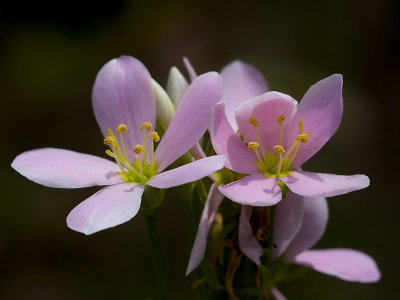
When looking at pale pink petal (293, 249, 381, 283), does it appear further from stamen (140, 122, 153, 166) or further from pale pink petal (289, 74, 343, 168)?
stamen (140, 122, 153, 166)

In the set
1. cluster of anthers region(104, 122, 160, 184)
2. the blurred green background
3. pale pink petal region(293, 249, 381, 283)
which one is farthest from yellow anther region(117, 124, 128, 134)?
the blurred green background

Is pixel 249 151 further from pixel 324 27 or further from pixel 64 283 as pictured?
pixel 324 27

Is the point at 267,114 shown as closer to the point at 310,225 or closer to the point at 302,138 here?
the point at 302,138

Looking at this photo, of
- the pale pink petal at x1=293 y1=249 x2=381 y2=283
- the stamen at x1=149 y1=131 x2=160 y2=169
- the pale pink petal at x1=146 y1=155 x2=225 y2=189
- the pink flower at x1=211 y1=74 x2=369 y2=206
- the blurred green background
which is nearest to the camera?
the pale pink petal at x1=146 y1=155 x2=225 y2=189

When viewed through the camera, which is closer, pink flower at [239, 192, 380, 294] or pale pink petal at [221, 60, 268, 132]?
pink flower at [239, 192, 380, 294]

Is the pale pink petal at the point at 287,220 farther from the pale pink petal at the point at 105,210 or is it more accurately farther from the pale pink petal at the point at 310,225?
the pale pink petal at the point at 105,210

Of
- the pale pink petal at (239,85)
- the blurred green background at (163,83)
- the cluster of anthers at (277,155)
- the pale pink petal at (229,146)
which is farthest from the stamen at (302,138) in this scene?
the blurred green background at (163,83)

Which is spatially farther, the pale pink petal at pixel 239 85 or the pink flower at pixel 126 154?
the pale pink petal at pixel 239 85

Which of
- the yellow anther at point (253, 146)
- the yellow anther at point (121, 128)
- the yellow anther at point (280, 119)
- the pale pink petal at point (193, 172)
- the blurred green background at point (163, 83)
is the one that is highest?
the yellow anther at point (121, 128)
